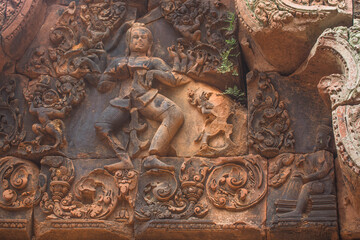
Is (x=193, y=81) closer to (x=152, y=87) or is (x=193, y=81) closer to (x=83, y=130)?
(x=152, y=87)

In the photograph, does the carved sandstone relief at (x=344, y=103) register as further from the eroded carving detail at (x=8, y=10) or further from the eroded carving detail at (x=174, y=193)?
the eroded carving detail at (x=8, y=10)

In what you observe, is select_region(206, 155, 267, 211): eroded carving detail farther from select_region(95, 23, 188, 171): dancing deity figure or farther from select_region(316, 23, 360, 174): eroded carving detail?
select_region(316, 23, 360, 174): eroded carving detail

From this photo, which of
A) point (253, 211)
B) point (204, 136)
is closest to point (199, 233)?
point (253, 211)

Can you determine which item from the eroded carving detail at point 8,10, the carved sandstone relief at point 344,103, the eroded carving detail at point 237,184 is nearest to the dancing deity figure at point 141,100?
the eroded carving detail at point 237,184

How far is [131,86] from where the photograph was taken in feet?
29.2

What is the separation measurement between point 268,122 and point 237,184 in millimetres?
786

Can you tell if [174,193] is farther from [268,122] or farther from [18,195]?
[18,195]

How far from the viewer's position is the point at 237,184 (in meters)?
8.02

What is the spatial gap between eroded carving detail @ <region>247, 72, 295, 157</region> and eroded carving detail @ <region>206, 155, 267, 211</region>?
177 mm

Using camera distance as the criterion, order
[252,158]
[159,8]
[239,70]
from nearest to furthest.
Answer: [252,158]
[239,70]
[159,8]

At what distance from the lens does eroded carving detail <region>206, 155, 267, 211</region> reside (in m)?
7.92

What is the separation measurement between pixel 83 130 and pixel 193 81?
4.72 ft

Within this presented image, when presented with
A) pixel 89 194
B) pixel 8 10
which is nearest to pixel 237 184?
pixel 89 194

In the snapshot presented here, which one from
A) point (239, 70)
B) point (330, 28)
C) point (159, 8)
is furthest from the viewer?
point (159, 8)
